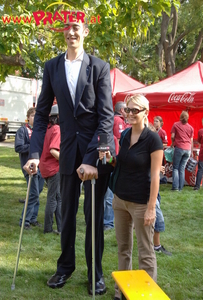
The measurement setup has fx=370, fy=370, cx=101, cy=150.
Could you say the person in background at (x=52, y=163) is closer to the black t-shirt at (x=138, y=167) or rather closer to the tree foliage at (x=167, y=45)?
the black t-shirt at (x=138, y=167)

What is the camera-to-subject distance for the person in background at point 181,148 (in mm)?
9922

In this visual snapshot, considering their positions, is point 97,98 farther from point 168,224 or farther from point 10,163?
point 10,163

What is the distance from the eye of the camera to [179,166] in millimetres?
10227

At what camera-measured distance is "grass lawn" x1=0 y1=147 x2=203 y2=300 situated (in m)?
3.58

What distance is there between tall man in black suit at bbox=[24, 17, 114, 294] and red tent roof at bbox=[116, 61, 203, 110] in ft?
23.4

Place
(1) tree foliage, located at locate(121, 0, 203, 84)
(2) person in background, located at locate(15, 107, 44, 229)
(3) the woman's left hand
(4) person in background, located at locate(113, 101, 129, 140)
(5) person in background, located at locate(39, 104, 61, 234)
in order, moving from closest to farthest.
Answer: (3) the woman's left hand → (5) person in background, located at locate(39, 104, 61, 234) → (2) person in background, located at locate(15, 107, 44, 229) → (4) person in background, located at locate(113, 101, 129, 140) → (1) tree foliage, located at locate(121, 0, 203, 84)

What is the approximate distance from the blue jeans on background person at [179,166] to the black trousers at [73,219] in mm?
6686

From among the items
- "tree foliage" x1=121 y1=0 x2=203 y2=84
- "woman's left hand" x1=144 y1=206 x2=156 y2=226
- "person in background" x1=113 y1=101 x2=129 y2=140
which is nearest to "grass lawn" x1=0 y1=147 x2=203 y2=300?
"woman's left hand" x1=144 y1=206 x2=156 y2=226

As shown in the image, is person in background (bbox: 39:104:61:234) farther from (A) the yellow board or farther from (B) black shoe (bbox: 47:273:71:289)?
(A) the yellow board

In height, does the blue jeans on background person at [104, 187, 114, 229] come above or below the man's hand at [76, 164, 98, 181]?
below

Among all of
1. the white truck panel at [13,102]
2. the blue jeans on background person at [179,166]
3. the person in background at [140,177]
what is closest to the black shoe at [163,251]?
the person in background at [140,177]

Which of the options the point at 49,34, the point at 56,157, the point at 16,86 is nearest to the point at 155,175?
the point at 56,157

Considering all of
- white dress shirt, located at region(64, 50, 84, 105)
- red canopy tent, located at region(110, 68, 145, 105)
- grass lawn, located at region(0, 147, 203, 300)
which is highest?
red canopy tent, located at region(110, 68, 145, 105)

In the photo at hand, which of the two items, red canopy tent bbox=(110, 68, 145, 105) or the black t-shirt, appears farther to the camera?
red canopy tent bbox=(110, 68, 145, 105)
